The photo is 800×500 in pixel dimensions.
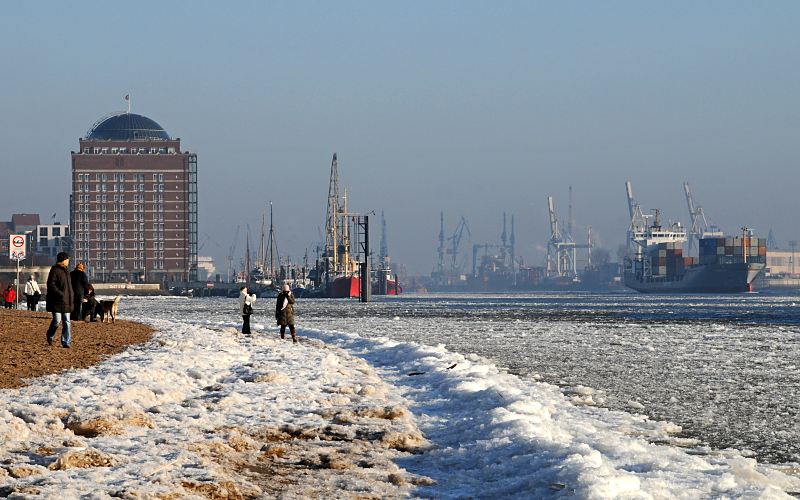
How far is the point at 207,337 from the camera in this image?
3152 centimetres

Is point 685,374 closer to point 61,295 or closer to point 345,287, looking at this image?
point 61,295

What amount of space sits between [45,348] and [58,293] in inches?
45.9

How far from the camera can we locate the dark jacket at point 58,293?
78.1 ft

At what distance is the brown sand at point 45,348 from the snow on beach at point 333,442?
3.28 feet

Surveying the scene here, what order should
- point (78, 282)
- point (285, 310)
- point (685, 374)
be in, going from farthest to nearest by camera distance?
point (78, 282) < point (285, 310) < point (685, 374)

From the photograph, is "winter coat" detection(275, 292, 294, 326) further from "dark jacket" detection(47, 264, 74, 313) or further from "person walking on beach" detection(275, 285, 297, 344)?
"dark jacket" detection(47, 264, 74, 313)

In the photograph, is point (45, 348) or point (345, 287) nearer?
point (45, 348)

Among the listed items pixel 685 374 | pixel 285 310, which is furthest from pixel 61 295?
pixel 685 374

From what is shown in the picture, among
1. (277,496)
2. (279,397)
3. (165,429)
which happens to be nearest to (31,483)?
(277,496)

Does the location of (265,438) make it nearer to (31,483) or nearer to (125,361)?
(31,483)

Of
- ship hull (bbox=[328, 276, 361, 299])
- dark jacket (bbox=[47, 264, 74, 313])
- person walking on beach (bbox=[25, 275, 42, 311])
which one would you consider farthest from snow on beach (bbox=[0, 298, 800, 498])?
ship hull (bbox=[328, 276, 361, 299])

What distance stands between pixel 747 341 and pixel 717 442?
24171mm

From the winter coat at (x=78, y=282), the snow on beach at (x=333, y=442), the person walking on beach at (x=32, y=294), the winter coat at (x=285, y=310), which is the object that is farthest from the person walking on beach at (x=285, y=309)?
the person walking on beach at (x=32, y=294)

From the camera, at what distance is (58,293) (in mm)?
23750
